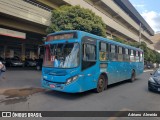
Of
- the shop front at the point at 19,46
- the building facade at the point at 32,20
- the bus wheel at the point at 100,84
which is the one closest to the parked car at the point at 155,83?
the bus wheel at the point at 100,84

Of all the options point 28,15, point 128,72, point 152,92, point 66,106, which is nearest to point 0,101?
point 66,106

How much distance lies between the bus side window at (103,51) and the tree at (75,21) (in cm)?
875

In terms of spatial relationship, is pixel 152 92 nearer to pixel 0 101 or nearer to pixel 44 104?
pixel 44 104

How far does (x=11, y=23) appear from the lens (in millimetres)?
18859

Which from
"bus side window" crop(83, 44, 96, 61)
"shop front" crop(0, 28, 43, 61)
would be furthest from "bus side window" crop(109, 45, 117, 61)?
"shop front" crop(0, 28, 43, 61)

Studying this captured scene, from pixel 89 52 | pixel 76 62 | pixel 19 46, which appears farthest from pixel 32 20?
pixel 19 46

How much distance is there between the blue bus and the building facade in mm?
10171

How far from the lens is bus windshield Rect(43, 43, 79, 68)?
7418 millimetres

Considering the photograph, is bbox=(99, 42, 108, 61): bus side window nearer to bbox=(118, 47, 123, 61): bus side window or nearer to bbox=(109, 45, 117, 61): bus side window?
bbox=(109, 45, 117, 61): bus side window

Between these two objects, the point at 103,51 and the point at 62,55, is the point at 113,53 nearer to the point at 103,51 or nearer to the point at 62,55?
the point at 103,51

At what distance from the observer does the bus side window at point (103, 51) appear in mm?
9059

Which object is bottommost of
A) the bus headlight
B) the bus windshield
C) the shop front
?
the bus headlight

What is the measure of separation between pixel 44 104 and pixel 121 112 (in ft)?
9.18

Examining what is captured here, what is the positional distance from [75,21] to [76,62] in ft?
37.6
